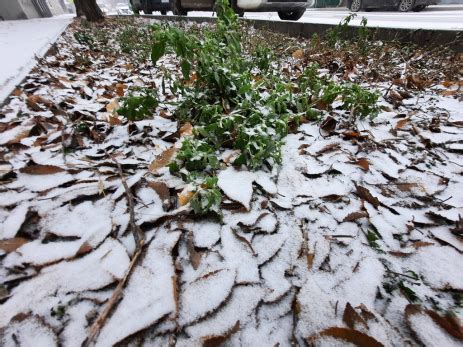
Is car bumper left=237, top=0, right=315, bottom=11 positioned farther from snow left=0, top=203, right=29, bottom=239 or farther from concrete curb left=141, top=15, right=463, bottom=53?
snow left=0, top=203, right=29, bottom=239

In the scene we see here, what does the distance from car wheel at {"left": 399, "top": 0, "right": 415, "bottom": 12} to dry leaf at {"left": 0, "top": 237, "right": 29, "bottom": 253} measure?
40.9 ft

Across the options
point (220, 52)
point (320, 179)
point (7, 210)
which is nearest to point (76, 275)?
point (7, 210)

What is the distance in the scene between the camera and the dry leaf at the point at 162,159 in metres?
1.40

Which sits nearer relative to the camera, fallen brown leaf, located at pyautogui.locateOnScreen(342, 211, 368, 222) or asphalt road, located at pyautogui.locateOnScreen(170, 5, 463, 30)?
fallen brown leaf, located at pyautogui.locateOnScreen(342, 211, 368, 222)

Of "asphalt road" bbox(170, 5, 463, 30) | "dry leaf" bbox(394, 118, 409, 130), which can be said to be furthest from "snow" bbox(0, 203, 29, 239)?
"asphalt road" bbox(170, 5, 463, 30)

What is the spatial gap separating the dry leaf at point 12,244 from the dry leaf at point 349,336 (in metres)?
1.09

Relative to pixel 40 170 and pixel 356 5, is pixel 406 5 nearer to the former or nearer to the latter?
pixel 356 5

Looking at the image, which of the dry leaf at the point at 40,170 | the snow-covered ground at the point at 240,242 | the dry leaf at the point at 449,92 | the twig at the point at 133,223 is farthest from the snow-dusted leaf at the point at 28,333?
the dry leaf at the point at 449,92

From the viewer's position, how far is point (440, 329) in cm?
79

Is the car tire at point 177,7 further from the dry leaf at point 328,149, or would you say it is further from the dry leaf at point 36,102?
the dry leaf at point 328,149

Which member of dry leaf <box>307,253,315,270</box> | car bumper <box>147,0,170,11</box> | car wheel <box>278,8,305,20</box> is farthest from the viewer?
car bumper <box>147,0,170,11</box>

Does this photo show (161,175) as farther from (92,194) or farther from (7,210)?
(7,210)

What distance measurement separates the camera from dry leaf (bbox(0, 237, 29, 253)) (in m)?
0.99

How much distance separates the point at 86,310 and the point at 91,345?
117 mm
